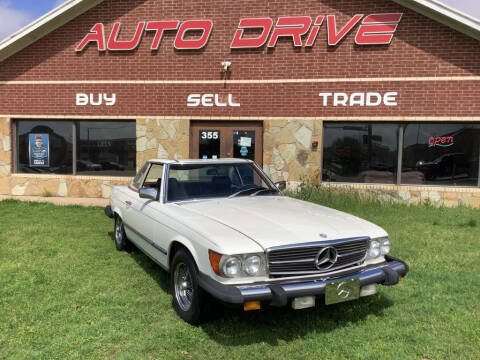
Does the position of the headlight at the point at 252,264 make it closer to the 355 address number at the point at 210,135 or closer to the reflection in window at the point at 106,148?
the 355 address number at the point at 210,135

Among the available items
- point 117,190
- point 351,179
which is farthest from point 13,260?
point 351,179

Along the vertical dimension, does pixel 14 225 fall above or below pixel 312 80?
below

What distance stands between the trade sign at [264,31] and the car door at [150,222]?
19.7 feet

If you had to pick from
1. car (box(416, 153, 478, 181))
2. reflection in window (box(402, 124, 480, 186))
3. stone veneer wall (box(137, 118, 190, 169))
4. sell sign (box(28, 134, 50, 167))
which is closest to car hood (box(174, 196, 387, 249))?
stone veneer wall (box(137, 118, 190, 169))

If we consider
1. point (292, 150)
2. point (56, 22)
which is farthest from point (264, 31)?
point (56, 22)

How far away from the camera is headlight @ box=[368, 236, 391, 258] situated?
360cm

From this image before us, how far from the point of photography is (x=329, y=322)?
353 centimetres

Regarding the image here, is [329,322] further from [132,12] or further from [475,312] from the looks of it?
[132,12]

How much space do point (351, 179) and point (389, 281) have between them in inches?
271

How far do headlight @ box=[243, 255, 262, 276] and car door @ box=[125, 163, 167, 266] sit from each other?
1184mm

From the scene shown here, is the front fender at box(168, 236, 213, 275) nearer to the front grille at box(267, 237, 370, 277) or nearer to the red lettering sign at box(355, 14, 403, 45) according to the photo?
the front grille at box(267, 237, 370, 277)

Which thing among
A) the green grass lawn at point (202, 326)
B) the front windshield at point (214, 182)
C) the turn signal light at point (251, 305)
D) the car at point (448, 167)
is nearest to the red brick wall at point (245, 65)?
the car at point (448, 167)

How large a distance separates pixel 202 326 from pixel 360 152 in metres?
7.62

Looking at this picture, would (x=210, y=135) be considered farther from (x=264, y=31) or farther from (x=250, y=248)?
(x=250, y=248)
